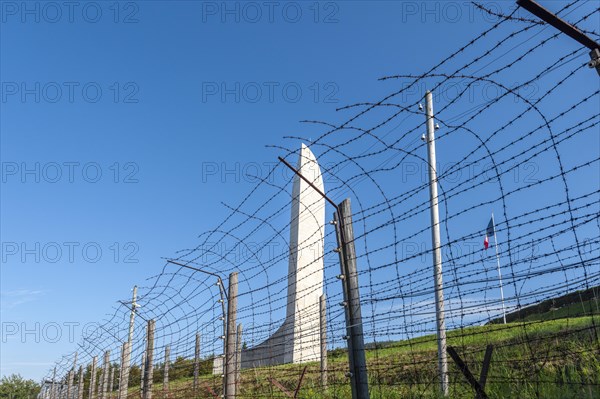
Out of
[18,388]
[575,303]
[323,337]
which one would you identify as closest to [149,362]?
[323,337]

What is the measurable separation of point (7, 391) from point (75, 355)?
1433 inches

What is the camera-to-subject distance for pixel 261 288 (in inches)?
193

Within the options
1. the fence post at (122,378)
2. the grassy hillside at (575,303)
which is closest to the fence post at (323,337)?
the grassy hillside at (575,303)

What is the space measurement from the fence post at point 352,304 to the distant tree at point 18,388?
49.2m

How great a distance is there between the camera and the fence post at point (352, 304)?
3453 millimetres

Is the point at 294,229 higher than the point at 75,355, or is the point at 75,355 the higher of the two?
the point at 294,229

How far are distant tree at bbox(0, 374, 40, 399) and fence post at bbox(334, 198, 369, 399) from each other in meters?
49.2

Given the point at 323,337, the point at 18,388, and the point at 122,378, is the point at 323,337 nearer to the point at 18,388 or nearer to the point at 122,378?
the point at 122,378

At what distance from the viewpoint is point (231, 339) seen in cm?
522

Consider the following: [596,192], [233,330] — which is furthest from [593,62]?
[233,330]

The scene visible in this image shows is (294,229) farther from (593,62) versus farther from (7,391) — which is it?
(7,391)

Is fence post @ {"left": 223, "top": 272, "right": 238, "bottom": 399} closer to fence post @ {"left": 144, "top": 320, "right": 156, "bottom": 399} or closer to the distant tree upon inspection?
fence post @ {"left": 144, "top": 320, "right": 156, "bottom": 399}

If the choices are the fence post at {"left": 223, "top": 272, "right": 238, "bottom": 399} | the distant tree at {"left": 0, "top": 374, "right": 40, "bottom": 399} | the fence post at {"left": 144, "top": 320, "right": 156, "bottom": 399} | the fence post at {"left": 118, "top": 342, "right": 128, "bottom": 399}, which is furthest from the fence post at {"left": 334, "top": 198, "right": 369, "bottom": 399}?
the distant tree at {"left": 0, "top": 374, "right": 40, "bottom": 399}

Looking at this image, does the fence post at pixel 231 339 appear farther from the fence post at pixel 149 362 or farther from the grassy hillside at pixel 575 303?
the grassy hillside at pixel 575 303
